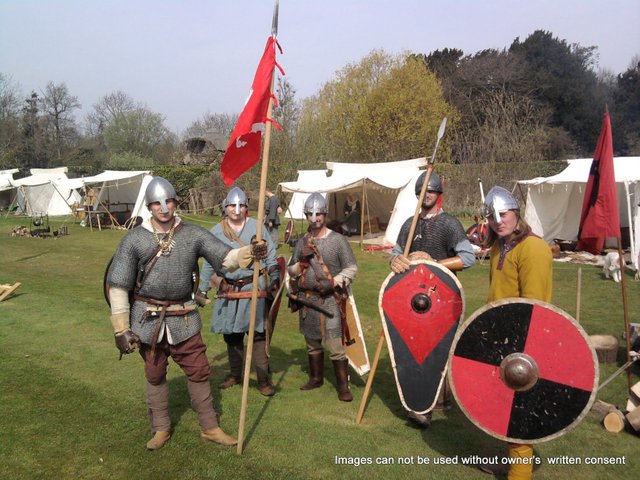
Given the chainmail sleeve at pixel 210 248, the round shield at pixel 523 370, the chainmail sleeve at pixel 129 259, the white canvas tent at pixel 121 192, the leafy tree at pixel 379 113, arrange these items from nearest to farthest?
the round shield at pixel 523 370, the chainmail sleeve at pixel 129 259, the chainmail sleeve at pixel 210 248, the white canvas tent at pixel 121 192, the leafy tree at pixel 379 113

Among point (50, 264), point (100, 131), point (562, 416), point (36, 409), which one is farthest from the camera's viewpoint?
point (100, 131)

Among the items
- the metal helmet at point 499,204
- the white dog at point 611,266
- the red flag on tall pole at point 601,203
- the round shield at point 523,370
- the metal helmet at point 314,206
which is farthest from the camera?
→ the white dog at point 611,266

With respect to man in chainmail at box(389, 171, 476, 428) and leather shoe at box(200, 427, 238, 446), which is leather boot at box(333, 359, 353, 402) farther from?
leather shoe at box(200, 427, 238, 446)

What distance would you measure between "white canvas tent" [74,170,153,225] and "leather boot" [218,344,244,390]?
1592cm

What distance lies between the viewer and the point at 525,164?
22.8 m

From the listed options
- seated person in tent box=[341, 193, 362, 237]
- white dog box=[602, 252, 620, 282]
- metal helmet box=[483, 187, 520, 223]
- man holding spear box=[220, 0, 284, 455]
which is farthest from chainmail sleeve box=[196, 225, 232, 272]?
seated person in tent box=[341, 193, 362, 237]

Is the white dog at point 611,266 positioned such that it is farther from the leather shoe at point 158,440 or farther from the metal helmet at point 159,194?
the metal helmet at point 159,194

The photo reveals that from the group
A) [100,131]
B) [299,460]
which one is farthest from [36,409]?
[100,131]

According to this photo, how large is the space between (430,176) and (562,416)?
1.91 m

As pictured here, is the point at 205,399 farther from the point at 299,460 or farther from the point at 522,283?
the point at 522,283

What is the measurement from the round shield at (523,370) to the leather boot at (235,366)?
233 centimetres

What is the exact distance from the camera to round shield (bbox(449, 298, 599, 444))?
2680 millimetres

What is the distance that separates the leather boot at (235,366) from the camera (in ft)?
15.4

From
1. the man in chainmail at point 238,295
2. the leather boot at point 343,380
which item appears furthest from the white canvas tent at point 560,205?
the man in chainmail at point 238,295
